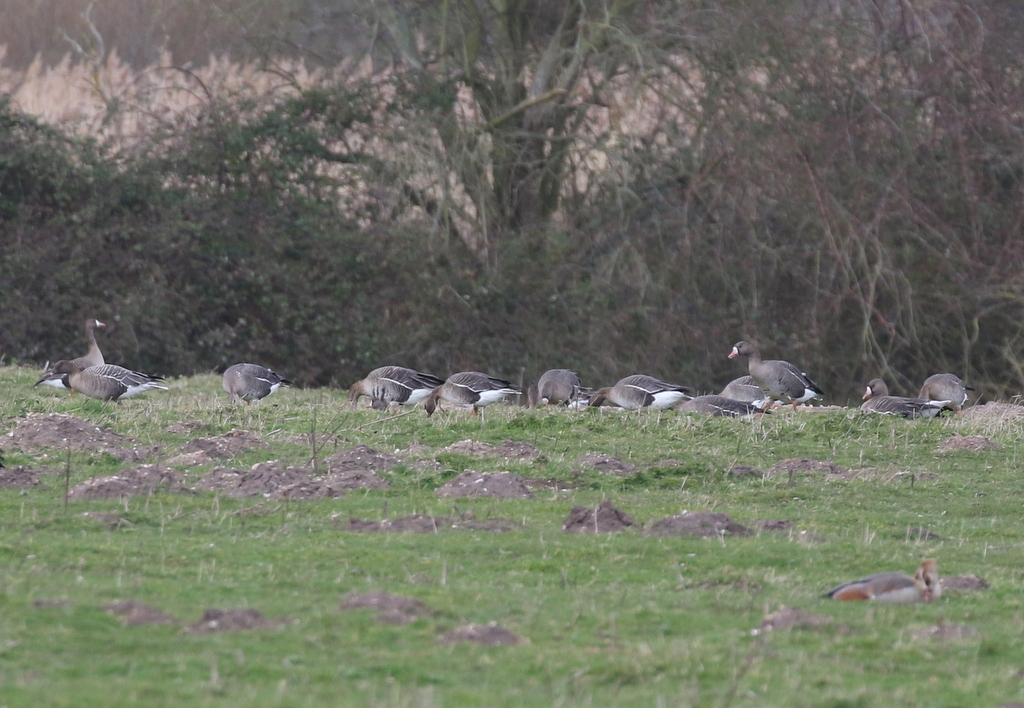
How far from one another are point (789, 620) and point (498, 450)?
673 cm

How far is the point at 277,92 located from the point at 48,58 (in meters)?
10.6

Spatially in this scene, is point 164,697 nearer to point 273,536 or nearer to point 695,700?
point 695,700

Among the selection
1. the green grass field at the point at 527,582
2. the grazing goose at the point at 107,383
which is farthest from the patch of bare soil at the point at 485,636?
the grazing goose at the point at 107,383

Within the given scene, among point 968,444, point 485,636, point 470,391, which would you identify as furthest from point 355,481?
point 968,444

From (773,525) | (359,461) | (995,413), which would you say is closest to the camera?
(773,525)

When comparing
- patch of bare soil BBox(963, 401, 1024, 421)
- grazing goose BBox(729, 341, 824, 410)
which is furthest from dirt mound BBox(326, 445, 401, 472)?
grazing goose BBox(729, 341, 824, 410)

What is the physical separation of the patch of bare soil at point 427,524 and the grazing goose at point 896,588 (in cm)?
284

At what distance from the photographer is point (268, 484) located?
10766 mm

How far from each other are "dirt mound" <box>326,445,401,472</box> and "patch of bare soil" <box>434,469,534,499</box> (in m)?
0.98

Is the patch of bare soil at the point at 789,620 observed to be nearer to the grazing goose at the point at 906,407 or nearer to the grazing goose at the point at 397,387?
the grazing goose at the point at 906,407

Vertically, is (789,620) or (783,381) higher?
(789,620)

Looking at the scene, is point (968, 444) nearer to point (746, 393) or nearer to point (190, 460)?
point (746, 393)

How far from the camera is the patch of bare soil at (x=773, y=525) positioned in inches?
394

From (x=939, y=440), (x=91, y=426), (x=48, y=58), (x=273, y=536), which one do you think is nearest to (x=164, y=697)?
(x=273, y=536)
